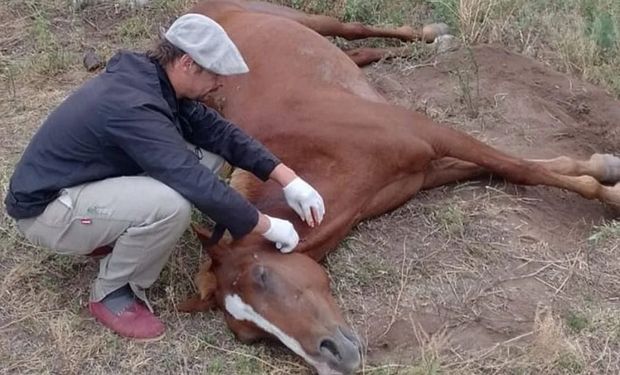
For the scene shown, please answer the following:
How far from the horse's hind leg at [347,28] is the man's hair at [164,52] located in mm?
2504

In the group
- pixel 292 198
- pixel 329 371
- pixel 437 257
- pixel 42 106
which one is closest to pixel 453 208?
pixel 437 257

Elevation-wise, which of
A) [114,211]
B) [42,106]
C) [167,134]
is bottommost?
[42,106]

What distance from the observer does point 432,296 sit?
4750 millimetres

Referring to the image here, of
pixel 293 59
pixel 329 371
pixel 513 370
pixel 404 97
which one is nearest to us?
pixel 329 371

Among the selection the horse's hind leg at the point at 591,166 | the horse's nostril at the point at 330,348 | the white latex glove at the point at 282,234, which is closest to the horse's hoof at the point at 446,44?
the horse's hind leg at the point at 591,166

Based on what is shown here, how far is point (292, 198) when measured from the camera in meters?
4.61

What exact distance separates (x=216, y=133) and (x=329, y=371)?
46.5 inches

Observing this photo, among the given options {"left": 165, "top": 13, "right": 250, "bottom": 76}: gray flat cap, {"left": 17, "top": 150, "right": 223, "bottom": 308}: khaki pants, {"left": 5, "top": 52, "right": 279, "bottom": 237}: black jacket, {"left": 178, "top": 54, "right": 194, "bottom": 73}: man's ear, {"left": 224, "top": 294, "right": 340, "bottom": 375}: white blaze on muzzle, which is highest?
{"left": 165, "top": 13, "right": 250, "bottom": 76}: gray flat cap

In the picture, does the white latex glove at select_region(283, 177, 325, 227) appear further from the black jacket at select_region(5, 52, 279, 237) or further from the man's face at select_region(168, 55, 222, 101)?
the man's face at select_region(168, 55, 222, 101)

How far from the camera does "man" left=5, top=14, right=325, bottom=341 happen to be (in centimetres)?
418

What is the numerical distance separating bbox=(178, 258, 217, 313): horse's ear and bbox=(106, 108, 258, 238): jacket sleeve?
0.45 meters

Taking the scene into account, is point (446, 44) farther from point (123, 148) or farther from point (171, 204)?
point (123, 148)

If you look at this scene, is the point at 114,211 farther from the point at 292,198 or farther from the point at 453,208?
the point at 453,208

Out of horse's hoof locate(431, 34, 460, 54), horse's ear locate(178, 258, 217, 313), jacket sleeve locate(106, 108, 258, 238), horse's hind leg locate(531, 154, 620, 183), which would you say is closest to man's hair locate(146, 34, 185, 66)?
jacket sleeve locate(106, 108, 258, 238)
